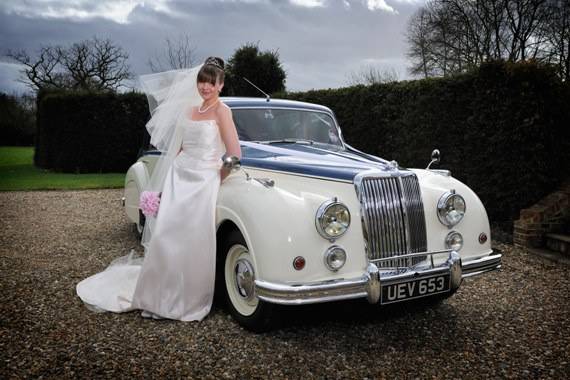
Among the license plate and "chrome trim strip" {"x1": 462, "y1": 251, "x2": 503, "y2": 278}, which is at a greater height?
"chrome trim strip" {"x1": 462, "y1": 251, "x2": 503, "y2": 278}

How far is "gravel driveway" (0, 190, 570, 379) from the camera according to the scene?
2939 millimetres

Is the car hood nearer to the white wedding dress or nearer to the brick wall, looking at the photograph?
the white wedding dress

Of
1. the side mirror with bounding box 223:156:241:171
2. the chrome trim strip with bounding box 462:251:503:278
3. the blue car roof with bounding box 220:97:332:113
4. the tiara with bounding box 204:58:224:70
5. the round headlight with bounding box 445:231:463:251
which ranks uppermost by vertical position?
the tiara with bounding box 204:58:224:70

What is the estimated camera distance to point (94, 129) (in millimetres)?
15805

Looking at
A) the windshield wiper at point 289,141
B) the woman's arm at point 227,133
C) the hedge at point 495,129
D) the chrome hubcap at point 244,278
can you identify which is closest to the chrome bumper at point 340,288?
the chrome hubcap at point 244,278

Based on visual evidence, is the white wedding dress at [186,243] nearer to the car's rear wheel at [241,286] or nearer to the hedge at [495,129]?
the car's rear wheel at [241,286]

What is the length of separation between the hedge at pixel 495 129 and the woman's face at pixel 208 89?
4659 millimetres

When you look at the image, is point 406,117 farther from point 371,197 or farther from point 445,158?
point 371,197

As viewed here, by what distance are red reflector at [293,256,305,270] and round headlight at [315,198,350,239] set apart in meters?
0.22

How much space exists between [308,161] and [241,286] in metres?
1.10

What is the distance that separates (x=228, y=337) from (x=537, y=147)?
17.1ft

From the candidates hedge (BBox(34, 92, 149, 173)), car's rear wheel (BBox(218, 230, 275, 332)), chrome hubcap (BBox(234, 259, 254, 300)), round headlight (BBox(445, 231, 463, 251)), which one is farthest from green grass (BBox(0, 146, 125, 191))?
round headlight (BBox(445, 231, 463, 251))

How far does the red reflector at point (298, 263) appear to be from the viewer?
117 inches

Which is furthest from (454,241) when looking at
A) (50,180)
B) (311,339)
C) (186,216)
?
(50,180)
